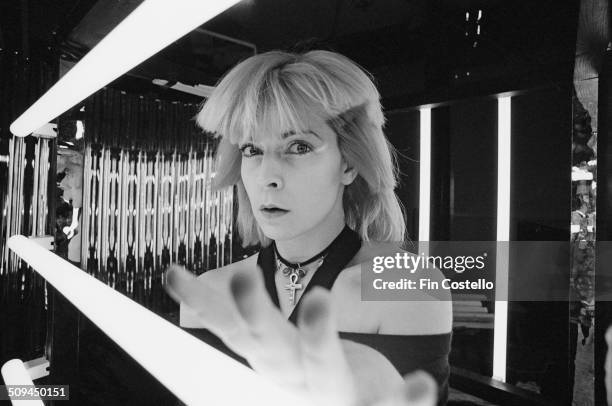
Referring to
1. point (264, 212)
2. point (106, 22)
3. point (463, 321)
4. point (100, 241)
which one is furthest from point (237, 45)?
point (106, 22)

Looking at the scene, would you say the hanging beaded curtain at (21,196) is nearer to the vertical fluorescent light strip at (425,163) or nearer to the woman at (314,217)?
the woman at (314,217)

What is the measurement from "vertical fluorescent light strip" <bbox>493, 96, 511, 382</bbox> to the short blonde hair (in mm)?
102

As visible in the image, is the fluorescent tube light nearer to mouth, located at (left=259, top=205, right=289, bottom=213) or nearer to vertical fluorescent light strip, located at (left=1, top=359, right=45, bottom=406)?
mouth, located at (left=259, top=205, right=289, bottom=213)

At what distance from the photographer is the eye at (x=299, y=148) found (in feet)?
1.67

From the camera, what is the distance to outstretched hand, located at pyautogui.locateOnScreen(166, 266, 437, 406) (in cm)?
30

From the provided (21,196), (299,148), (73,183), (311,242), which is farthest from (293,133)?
(21,196)

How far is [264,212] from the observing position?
1.83ft

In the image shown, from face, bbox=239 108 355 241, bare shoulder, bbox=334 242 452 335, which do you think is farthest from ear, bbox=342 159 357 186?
bare shoulder, bbox=334 242 452 335

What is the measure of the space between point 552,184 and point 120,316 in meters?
0.47

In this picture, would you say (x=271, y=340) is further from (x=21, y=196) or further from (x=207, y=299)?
(x=21, y=196)

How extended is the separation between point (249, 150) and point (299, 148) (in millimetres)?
76

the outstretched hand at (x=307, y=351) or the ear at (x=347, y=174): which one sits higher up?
the ear at (x=347, y=174)

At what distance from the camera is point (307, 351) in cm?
31

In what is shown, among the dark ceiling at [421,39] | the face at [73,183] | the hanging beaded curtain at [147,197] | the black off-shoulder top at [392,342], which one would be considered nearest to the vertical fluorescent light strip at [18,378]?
the hanging beaded curtain at [147,197]
